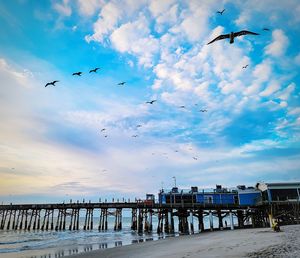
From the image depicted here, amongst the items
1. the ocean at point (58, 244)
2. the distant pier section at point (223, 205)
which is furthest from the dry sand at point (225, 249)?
the distant pier section at point (223, 205)

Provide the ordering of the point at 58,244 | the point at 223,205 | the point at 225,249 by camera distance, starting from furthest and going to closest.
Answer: the point at 223,205 → the point at 58,244 → the point at 225,249

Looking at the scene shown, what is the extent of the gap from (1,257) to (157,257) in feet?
50.1

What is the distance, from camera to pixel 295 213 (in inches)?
1569

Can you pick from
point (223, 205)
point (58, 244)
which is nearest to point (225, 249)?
point (58, 244)

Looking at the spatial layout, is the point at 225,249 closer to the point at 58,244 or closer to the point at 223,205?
the point at 58,244

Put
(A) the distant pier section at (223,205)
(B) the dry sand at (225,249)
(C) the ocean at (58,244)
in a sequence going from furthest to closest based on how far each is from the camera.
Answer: (A) the distant pier section at (223,205), (C) the ocean at (58,244), (B) the dry sand at (225,249)

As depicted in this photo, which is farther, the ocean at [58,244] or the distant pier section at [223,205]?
the distant pier section at [223,205]

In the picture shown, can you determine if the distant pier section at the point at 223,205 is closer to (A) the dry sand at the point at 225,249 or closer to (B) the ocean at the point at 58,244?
(B) the ocean at the point at 58,244

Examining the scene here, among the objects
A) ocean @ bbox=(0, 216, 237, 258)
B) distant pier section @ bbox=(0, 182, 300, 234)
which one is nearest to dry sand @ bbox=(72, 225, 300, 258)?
ocean @ bbox=(0, 216, 237, 258)

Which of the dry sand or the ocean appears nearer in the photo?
the dry sand

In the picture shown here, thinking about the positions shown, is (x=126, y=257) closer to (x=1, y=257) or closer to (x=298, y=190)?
(x=1, y=257)

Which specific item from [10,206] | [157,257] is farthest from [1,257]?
[10,206]

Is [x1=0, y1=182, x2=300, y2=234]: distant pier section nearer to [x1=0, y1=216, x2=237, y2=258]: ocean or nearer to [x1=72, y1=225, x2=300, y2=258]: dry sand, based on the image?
[x1=0, y1=216, x2=237, y2=258]: ocean

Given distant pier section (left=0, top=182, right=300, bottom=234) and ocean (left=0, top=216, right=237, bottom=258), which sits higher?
distant pier section (left=0, top=182, right=300, bottom=234)
